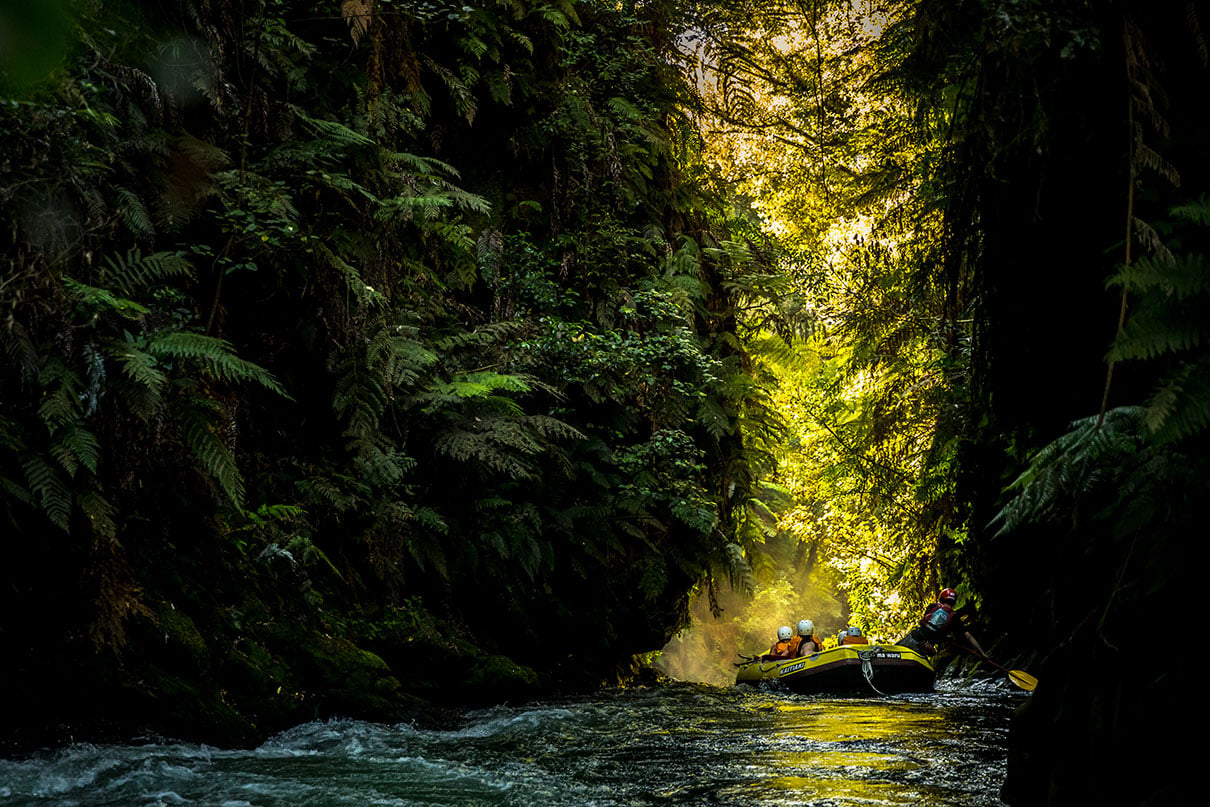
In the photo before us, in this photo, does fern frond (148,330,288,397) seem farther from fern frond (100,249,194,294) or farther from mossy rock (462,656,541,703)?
mossy rock (462,656,541,703)

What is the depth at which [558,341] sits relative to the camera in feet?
32.2

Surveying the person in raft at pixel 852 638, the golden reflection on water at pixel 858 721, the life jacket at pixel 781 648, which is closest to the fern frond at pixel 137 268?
the golden reflection on water at pixel 858 721

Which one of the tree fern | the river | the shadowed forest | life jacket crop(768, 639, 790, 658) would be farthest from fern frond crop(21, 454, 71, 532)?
life jacket crop(768, 639, 790, 658)

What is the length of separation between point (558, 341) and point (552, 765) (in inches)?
208

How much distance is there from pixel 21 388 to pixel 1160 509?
209 inches

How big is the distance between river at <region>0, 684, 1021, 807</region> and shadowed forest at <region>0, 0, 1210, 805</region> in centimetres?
42

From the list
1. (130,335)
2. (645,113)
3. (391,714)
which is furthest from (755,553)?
(130,335)

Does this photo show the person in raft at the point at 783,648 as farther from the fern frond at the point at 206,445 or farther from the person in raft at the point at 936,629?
the fern frond at the point at 206,445

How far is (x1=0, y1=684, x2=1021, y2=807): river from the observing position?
14.0 ft

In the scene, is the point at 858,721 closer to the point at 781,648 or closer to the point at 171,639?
the point at 171,639

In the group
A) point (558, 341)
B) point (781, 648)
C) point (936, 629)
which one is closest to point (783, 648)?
point (781, 648)

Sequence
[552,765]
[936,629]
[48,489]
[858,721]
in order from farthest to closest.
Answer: [936,629]
[858,721]
[552,765]
[48,489]

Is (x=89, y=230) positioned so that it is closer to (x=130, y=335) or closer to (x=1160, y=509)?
(x=130, y=335)

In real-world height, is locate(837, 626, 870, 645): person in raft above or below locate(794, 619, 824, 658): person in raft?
above
